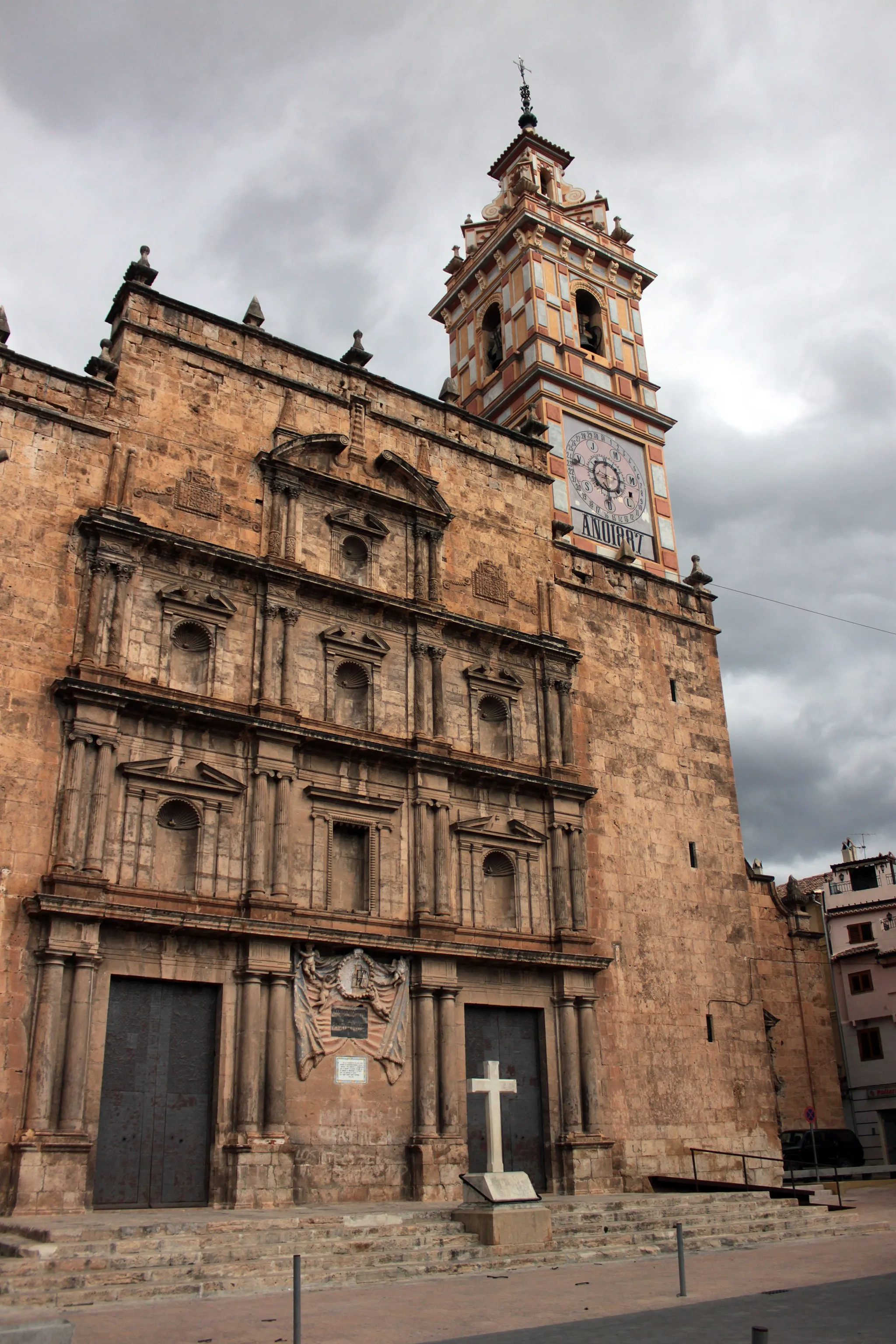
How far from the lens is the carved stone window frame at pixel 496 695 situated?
22.9 meters

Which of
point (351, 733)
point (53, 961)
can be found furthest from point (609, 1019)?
point (53, 961)

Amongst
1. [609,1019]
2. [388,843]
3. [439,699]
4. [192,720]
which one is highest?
[439,699]

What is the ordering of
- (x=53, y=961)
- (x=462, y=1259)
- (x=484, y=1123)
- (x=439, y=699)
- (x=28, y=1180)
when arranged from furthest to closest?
(x=439, y=699) < (x=484, y=1123) < (x=53, y=961) < (x=28, y=1180) < (x=462, y=1259)

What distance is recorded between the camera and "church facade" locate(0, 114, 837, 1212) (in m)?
17.1

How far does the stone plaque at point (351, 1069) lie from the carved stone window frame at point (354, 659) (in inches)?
229

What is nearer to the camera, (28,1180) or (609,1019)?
(28,1180)

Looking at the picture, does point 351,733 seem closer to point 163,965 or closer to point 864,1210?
point 163,965

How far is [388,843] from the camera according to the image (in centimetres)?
2070

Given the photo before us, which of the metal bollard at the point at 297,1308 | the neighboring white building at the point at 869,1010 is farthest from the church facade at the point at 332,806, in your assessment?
the neighboring white building at the point at 869,1010

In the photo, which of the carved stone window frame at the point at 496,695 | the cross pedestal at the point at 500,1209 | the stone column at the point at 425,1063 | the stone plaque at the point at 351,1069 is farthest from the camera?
the carved stone window frame at the point at 496,695

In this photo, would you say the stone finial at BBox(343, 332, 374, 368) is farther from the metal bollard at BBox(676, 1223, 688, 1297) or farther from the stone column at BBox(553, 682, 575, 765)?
the metal bollard at BBox(676, 1223, 688, 1297)

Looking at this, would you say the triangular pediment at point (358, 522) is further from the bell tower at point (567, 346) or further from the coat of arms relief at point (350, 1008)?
the coat of arms relief at point (350, 1008)

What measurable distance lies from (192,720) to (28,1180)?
7.21 m

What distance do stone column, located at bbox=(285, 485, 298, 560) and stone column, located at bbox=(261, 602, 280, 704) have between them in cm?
114
